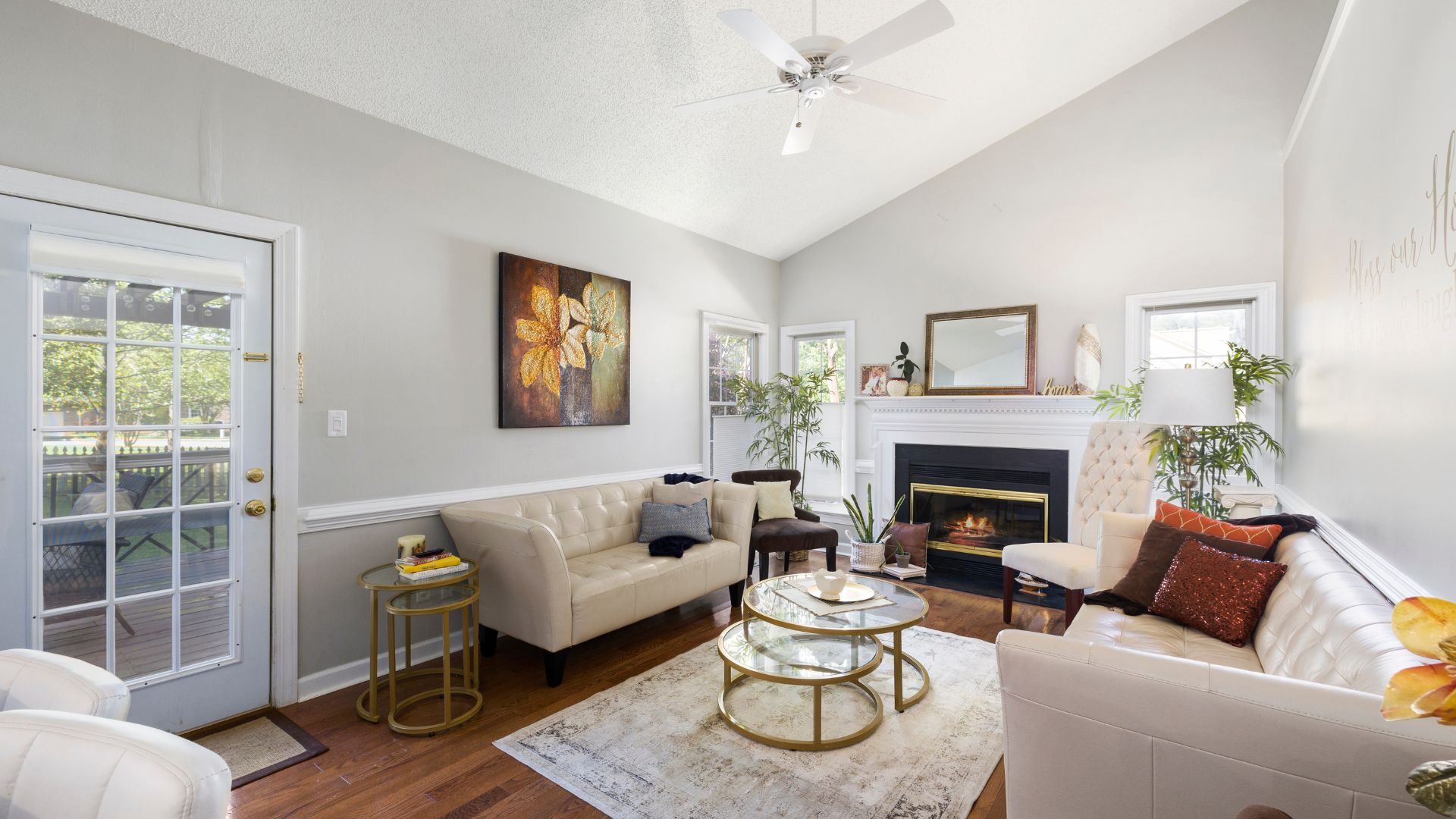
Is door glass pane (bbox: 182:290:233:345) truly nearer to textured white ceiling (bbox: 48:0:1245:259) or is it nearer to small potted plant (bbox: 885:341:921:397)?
textured white ceiling (bbox: 48:0:1245:259)

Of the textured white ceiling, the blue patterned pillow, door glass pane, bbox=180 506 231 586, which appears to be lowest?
the blue patterned pillow

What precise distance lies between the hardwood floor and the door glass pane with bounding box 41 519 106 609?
0.89 meters

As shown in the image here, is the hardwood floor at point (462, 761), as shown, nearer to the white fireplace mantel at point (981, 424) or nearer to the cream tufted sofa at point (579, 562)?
the cream tufted sofa at point (579, 562)

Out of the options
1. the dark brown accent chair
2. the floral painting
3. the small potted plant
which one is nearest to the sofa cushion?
the dark brown accent chair

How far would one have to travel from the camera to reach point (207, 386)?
2.55m

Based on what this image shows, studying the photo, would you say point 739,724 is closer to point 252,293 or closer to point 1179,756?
point 1179,756

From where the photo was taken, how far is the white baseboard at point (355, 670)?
282 cm

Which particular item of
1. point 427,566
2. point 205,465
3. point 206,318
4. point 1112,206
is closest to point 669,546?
point 427,566

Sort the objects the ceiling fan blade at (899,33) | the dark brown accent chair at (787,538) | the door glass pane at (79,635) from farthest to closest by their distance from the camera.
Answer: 1. the dark brown accent chair at (787,538)
2. the door glass pane at (79,635)
3. the ceiling fan blade at (899,33)

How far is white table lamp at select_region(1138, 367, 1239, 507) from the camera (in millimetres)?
3117

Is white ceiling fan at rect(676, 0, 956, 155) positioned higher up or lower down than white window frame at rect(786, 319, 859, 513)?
higher up

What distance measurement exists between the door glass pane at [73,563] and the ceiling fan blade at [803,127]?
3.09m

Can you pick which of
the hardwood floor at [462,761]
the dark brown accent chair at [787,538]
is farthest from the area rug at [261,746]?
the dark brown accent chair at [787,538]

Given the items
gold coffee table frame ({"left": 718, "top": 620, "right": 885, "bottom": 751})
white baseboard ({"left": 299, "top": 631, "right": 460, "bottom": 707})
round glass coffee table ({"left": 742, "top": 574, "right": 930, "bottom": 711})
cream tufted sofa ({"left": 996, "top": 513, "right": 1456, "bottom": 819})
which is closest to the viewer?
cream tufted sofa ({"left": 996, "top": 513, "right": 1456, "bottom": 819})
